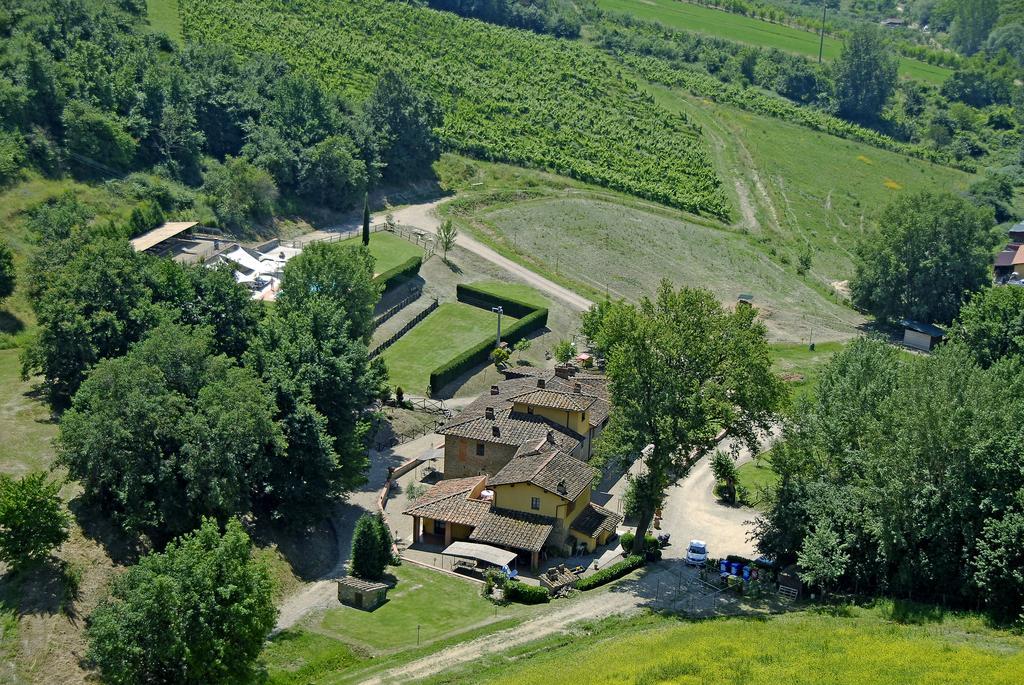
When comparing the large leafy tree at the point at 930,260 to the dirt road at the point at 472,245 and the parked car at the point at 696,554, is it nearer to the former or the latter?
the dirt road at the point at 472,245

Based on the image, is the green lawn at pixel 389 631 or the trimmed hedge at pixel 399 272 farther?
the trimmed hedge at pixel 399 272

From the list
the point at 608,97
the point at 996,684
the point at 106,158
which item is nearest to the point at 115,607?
the point at 996,684

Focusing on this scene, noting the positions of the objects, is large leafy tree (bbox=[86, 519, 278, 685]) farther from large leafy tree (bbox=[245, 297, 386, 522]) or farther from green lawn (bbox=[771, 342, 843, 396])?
green lawn (bbox=[771, 342, 843, 396])

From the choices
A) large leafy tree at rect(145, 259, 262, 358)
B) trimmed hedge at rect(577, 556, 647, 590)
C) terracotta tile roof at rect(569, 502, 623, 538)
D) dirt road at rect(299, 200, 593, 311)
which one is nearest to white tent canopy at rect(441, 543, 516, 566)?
trimmed hedge at rect(577, 556, 647, 590)

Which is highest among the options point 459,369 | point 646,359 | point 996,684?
point 646,359

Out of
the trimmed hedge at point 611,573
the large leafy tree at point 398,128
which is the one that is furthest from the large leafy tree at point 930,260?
the trimmed hedge at point 611,573

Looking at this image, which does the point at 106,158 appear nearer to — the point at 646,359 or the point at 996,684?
the point at 646,359

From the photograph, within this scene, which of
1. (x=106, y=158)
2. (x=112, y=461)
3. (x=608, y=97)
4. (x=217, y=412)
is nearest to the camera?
(x=112, y=461)
